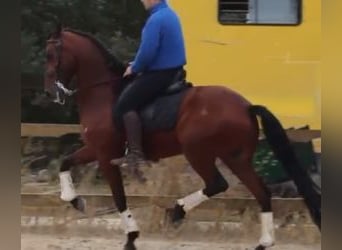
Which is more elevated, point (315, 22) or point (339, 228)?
point (315, 22)

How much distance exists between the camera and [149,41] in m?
5.32

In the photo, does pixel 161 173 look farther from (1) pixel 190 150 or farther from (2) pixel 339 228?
(2) pixel 339 228

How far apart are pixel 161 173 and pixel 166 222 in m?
0.26

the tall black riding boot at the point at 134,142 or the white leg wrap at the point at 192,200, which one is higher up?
the tall black riding boot at the point at 134,142

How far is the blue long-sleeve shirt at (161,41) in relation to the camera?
17.5 feet

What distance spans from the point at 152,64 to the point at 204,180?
0.66 m

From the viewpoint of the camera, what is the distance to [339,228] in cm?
536

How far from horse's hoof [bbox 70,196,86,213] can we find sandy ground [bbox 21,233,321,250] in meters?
0.16

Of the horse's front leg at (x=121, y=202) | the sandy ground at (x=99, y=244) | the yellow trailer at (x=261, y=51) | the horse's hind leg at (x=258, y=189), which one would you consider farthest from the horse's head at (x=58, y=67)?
the horse's hind leg at (x=258, y=189)

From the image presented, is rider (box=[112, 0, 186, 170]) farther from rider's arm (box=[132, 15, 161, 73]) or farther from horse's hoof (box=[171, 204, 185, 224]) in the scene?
horse's hoof (box=[171, 204, 185, 224])


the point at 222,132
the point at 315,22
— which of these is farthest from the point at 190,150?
the point at 315,22

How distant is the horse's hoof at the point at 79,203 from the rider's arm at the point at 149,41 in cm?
79

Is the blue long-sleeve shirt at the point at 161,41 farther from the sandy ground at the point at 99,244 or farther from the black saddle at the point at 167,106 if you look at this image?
the sandy ground at the point at 99,244

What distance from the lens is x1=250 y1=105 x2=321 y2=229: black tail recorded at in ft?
17.5
